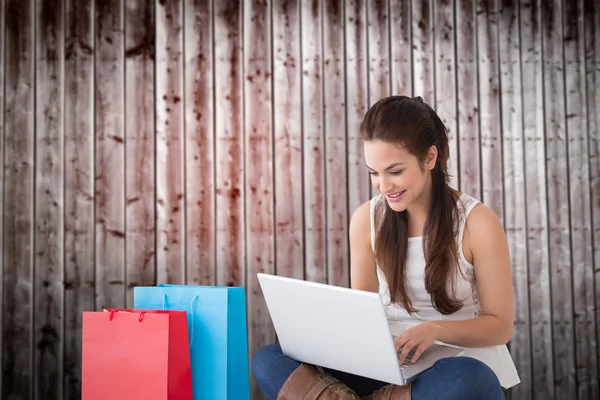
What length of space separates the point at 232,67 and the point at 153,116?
1.36ft

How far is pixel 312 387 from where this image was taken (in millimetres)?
1334

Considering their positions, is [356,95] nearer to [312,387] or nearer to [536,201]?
[536,201]

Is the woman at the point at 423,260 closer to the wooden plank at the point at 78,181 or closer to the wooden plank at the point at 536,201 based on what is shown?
the wooden plank at the point at 536,201

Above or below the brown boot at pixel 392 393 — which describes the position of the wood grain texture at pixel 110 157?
above

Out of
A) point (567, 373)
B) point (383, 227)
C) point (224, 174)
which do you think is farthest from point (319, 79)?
point (567, 373)

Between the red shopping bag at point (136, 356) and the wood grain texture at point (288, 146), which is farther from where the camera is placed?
the wood grain texture at point (288, 146)

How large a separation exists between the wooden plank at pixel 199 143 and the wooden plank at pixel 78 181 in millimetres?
427

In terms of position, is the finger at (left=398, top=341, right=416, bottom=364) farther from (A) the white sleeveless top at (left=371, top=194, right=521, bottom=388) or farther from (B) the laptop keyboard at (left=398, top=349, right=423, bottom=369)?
(A) the white sleeveless top at (left=371, top=194, right=521, bottom=388)

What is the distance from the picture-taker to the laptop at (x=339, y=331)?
1.20 metres

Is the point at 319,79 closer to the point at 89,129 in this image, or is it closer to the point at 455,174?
the point at 455,174

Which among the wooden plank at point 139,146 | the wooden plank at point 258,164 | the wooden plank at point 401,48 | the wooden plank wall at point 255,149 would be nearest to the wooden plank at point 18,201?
the wooden plank wall at point 255,149

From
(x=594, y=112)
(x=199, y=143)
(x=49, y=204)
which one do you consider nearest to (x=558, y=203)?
(x=594, y=112)

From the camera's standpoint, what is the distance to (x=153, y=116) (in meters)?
2.68

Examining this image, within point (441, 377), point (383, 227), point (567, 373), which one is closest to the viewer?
point (441, 377)
